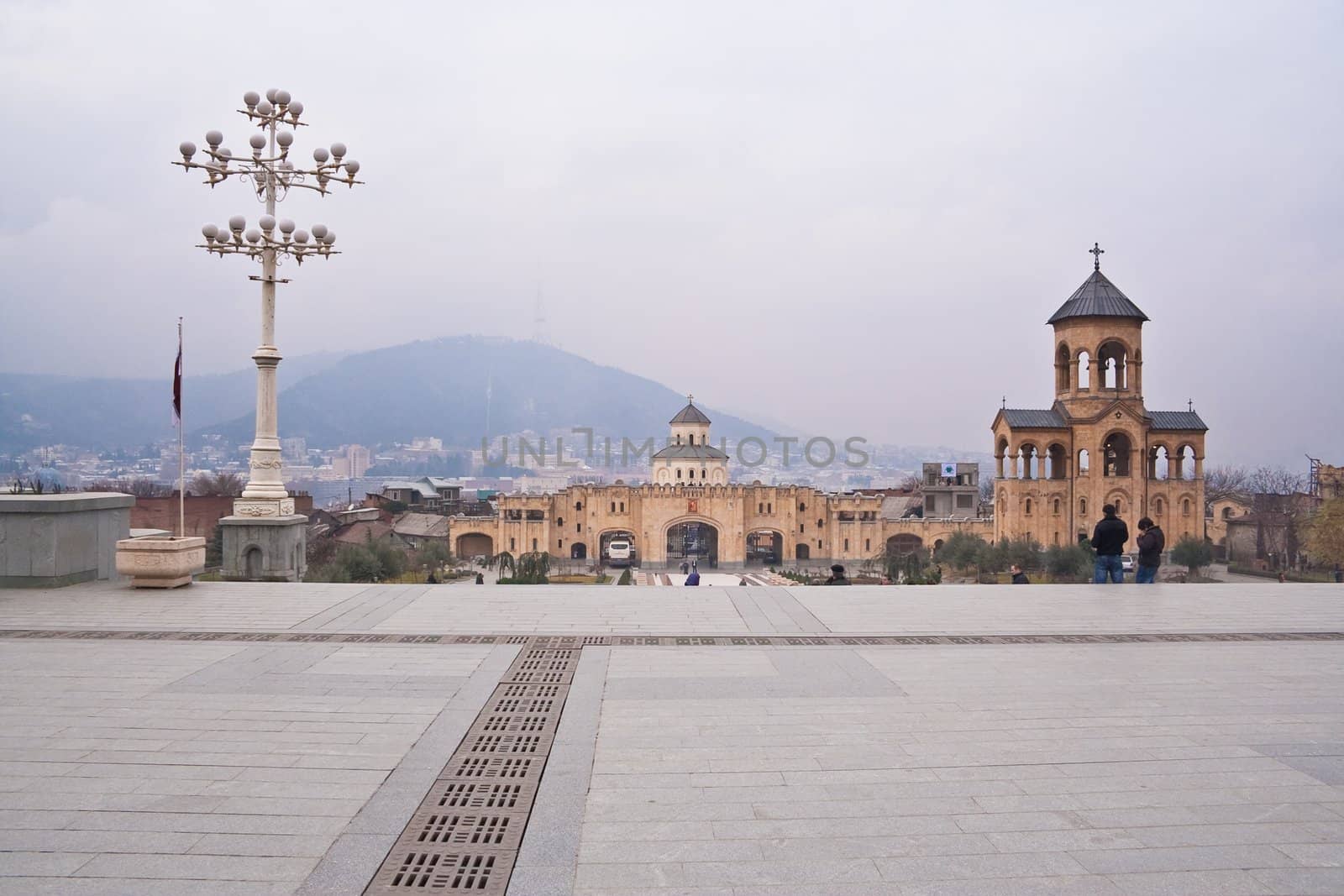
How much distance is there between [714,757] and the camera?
4.25 metres

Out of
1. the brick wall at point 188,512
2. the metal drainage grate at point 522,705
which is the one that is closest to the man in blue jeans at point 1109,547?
the metal drainage grate at point 522,705

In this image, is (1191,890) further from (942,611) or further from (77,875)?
(942,611)

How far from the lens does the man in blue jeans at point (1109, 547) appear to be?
34.7 feet

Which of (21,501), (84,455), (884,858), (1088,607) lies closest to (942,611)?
(1088,607)

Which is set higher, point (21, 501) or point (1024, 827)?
point (21, 501)

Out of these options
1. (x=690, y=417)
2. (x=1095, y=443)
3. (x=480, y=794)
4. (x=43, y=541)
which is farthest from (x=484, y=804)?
(x=690, y=417)

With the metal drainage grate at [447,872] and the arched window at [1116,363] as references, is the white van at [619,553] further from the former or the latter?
the metal drainage grate at [447,872]

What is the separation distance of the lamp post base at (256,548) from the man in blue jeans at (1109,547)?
9.41 metres

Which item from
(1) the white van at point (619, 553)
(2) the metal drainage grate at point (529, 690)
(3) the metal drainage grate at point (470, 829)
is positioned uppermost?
(2) the metal drainage grate at point (529, 690)

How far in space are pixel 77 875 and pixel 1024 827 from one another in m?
3.28

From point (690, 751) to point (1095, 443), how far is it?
38001 millimetres

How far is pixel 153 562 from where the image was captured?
8.69 meters

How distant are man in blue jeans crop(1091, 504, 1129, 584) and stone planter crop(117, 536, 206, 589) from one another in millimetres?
9582

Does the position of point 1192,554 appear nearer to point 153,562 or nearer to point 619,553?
point 619,553
